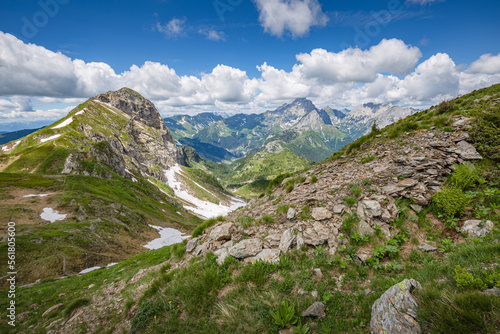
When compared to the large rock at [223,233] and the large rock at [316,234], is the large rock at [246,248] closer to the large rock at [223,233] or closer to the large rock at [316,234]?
the large rock at [223,233]

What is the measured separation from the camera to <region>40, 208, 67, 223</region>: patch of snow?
1550 inches

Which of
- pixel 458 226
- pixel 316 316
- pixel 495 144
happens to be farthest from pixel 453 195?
pixel 316 316

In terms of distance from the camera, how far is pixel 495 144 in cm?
835

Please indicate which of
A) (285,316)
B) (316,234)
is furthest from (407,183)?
(285,316)

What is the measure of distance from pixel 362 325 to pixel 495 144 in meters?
10.5

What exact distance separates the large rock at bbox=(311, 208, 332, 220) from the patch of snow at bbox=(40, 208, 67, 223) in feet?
179

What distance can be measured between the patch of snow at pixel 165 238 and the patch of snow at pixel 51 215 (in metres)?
19.5

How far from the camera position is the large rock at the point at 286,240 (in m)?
7.89

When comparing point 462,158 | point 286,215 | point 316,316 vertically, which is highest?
point 462,158

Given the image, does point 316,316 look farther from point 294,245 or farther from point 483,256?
point 483,256

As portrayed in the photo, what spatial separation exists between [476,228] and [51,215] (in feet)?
209

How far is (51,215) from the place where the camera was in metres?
41.1

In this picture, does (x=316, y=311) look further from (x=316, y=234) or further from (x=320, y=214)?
(x=320, y=214)

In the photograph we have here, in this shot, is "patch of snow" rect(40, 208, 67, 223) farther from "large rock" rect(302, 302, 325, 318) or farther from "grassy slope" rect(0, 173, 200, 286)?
"large rock" rect(302, 302, 325, 318)
